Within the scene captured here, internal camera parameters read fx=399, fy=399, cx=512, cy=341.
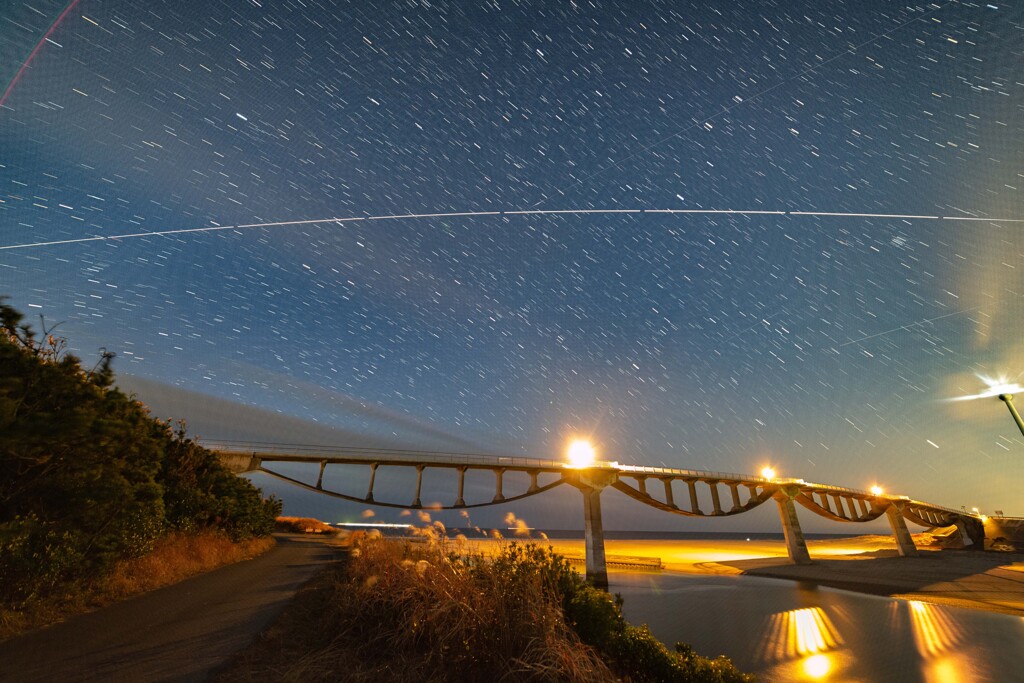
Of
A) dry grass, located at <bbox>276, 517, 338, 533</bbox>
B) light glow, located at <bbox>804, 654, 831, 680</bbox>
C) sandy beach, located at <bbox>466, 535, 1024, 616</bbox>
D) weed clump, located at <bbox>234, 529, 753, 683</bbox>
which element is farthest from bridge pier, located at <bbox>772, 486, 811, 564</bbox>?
dry grass, located at <bbox>276, 517, 338, 533</bbox>

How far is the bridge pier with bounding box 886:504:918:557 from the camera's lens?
193ft

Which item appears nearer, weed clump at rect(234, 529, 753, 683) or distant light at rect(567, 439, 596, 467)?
weed clump at rect(234, 529, 753, 683)

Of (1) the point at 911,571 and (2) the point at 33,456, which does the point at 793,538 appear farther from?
(2) the point at 33,456

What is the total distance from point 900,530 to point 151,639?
85.0m

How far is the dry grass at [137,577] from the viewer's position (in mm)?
8969

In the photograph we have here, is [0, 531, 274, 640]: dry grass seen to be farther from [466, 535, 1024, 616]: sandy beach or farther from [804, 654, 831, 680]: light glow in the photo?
[804, 654, 831, 680]: light glow

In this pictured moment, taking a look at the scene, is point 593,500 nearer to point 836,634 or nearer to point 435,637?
point 836,634

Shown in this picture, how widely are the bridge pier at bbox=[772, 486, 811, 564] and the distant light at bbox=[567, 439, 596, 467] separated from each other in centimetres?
2902

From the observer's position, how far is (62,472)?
35.0 ft

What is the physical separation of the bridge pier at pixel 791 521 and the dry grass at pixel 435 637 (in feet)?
176

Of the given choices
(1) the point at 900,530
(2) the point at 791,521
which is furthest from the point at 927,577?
(1) the point at 900,530

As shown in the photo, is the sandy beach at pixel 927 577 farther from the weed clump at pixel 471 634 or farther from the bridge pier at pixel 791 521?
the weed clump at pixel 471 634

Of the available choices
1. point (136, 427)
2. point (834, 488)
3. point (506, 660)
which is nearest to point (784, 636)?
point (506, 660)

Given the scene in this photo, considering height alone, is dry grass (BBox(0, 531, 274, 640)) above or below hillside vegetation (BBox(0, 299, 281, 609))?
below
